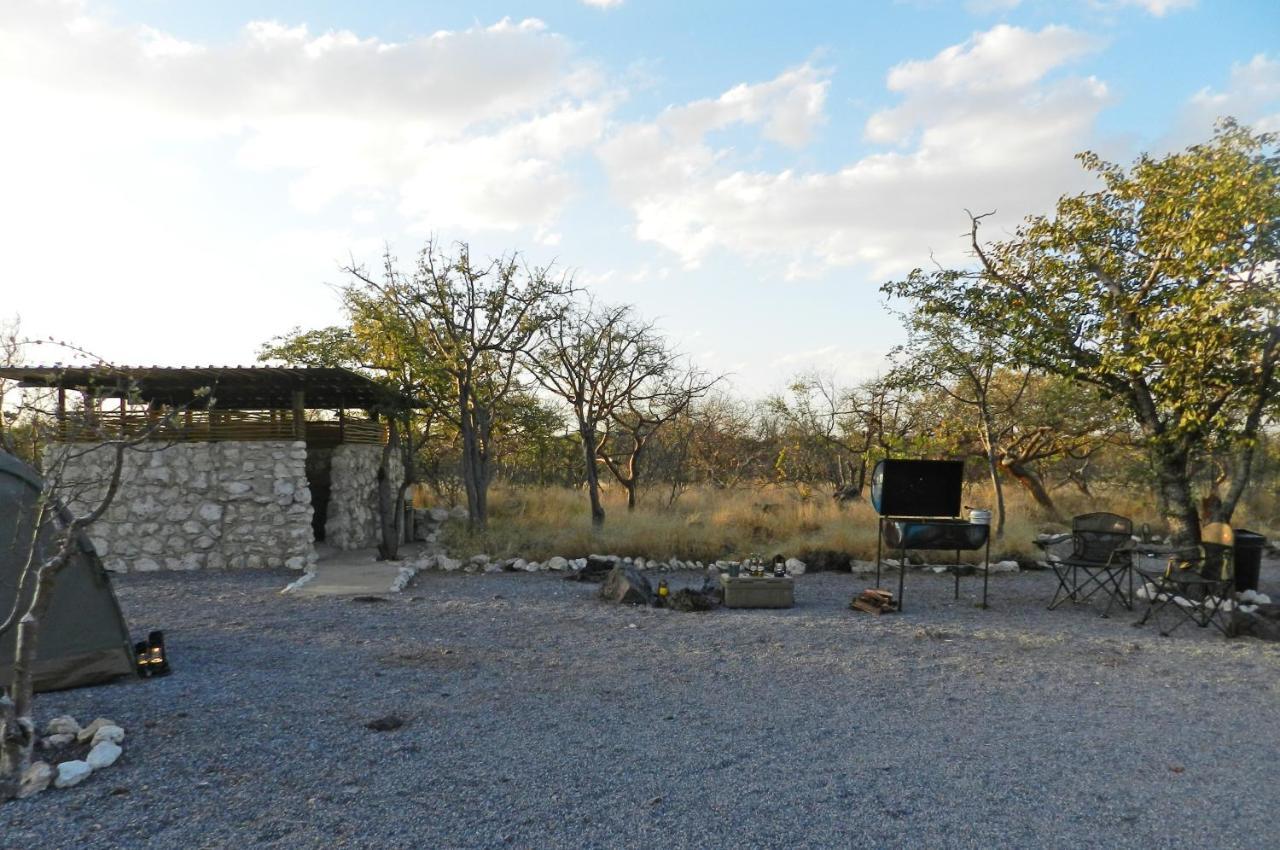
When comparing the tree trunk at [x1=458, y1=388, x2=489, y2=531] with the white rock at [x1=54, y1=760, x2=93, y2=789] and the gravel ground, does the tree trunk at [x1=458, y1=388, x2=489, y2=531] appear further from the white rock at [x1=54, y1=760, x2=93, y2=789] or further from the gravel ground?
the white rock at [x1=54, y1=760, x2=93, y2=789]

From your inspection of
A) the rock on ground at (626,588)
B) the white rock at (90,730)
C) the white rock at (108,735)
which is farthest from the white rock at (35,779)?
the rock on ground at (626,588)

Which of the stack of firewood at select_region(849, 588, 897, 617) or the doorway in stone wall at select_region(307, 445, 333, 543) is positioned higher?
the doorway in stone wall at select_region(307, 445, 333, 543)

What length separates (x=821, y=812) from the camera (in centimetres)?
372

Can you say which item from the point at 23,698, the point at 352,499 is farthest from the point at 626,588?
the point at 352,499

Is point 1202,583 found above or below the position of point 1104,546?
below

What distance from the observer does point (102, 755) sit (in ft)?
13.5

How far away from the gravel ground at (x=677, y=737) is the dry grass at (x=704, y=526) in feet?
13.6

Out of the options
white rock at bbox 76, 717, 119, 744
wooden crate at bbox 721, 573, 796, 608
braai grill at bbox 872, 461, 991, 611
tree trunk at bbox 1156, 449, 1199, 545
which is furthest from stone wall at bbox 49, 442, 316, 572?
tree trunk at bbox 1156, 449, 1199, 545

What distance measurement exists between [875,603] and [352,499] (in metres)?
8.26

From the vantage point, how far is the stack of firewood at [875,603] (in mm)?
8896

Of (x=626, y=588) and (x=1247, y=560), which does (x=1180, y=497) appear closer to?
(x=1247, y=560)

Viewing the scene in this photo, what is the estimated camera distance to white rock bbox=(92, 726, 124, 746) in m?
4.32

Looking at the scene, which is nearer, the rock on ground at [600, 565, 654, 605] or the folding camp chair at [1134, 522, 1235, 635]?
the folding camp chair at [1134, 522, 1235, 635]

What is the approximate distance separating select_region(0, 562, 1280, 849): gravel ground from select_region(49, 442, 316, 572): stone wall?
12.8 ft
